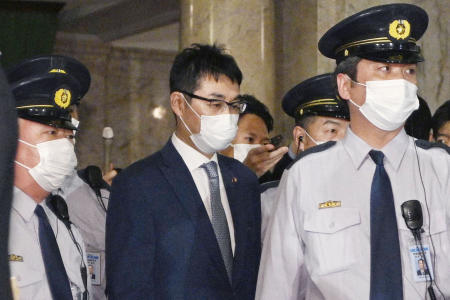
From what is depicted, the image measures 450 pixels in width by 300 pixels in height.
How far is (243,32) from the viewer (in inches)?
209

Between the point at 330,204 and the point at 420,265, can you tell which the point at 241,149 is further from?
the point at 420,265

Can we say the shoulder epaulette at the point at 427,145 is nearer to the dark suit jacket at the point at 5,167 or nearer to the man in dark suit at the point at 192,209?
the man in dark suit at the point at 192,209

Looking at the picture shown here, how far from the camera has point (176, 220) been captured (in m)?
2.77

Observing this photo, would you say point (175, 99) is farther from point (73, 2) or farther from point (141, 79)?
point (141, 79)

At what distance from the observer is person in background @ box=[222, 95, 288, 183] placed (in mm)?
3568

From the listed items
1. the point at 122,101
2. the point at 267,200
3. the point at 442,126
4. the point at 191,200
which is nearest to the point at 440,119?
the point at 442,126

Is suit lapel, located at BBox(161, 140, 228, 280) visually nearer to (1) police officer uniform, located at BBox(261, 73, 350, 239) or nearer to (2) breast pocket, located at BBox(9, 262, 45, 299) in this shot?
(1) police officer uniform, located at BBox(261, 73, 350, 239)

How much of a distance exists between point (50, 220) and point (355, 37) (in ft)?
4.36

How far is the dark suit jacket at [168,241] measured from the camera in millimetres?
2674

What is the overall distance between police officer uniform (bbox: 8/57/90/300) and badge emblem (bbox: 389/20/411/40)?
1.31 metres

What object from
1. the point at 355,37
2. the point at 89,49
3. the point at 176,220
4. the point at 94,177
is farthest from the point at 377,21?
the point at 89,49

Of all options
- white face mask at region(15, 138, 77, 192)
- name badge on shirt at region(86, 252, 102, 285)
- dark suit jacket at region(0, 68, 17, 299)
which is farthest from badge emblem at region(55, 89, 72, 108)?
dark suit jacket at region(0, 68, 17, 299)

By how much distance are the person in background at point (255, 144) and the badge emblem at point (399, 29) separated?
3.75 ft

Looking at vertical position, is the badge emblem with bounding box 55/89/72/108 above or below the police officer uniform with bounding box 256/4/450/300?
above
